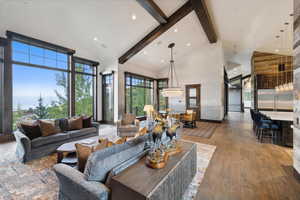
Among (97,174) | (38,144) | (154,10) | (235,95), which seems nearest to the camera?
(97,174)

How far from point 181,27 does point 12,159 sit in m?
7.09

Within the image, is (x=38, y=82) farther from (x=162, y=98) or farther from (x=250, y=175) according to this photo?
(x=162, y=98)

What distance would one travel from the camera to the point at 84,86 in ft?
21.4

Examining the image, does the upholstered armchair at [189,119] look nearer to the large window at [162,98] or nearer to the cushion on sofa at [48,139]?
the large window at [162,98]

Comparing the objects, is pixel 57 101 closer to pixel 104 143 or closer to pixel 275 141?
pixel 104 143

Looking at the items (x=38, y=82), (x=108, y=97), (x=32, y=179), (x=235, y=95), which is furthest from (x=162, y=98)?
(x=235, y=95)

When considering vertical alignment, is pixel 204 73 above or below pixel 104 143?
above

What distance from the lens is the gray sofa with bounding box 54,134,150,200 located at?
123 centimetres

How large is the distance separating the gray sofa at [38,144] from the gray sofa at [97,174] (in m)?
2.00

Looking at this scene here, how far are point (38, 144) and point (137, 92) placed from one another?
19.5 ft

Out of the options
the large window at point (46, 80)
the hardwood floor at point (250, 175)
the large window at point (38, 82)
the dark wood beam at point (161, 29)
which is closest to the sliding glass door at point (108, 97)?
the large window at point (46, 80)

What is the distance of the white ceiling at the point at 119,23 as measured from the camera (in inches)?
160

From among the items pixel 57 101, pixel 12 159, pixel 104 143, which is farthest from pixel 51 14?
pixel 104 143

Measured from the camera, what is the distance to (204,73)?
8062mm
